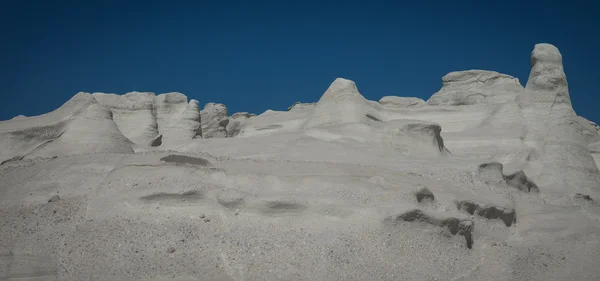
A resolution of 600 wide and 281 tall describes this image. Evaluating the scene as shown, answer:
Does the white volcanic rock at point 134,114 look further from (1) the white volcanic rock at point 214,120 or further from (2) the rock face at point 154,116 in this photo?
(1) the white volcanic rock at point 214,120

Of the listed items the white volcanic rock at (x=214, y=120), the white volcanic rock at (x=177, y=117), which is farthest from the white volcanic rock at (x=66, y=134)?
the white volcanic rock at (x=214, y=120)

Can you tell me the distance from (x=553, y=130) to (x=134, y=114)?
1192 centimetres

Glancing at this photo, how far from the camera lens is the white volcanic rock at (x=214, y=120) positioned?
72.9 ft

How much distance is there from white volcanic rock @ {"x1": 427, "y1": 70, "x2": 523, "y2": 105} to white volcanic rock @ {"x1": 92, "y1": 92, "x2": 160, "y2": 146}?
33.7 feet

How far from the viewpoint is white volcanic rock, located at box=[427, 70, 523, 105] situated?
20656mm

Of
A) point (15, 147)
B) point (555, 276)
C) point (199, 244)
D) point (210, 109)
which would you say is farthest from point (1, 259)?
A: point (210, 109)

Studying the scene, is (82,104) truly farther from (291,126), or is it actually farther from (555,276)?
(555,276)

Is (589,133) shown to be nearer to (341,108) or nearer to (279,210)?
(341,108)

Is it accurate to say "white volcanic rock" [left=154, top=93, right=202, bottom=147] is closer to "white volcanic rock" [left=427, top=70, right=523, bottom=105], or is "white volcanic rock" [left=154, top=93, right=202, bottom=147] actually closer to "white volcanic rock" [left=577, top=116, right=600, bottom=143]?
"white volcanic rock" [left=427, top=70, right=523, bottom=105]

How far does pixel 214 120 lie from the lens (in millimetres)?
22531

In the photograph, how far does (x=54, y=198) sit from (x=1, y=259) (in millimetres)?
1176

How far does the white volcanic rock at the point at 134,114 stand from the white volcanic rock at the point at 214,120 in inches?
149

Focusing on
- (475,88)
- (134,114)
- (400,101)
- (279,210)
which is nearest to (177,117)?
(134,114)

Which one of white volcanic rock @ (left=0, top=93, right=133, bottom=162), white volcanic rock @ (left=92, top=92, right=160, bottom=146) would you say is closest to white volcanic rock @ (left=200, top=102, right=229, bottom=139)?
white volcanic rock @ (left=92, top=92, right=160, bottom=146)
